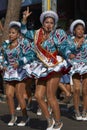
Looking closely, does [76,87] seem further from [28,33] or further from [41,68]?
[28,33]

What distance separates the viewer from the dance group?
9.13m

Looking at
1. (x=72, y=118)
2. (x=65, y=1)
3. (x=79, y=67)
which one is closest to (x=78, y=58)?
(x=79, y=67)

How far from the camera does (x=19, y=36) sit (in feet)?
33.2

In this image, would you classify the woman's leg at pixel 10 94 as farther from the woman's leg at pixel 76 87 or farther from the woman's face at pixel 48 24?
the woman's face at pixel 48 24

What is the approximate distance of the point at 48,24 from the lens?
9195mm

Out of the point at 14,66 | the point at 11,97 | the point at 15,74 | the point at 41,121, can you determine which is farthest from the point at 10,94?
the point at 41,121

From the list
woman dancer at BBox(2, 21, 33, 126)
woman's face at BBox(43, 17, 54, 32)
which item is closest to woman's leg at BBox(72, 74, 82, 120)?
woman dancer at BBox(2, 21, 33, 126)

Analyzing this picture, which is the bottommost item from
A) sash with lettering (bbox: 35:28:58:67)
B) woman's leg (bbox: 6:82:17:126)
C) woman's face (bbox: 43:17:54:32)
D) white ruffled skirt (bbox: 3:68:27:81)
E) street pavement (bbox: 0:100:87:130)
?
street pavement (bbox: 0:100:87:130)

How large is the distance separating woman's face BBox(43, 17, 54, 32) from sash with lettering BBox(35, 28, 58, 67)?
130 millimetres

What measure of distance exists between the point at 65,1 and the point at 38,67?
27.8 ft

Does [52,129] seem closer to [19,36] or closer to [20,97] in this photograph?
[20,97]

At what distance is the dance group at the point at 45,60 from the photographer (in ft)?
30.0

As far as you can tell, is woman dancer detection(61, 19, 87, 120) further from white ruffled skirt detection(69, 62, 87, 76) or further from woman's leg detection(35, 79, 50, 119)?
woman's leg detection(35, 79, 50, 119)

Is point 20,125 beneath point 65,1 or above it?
beneath
